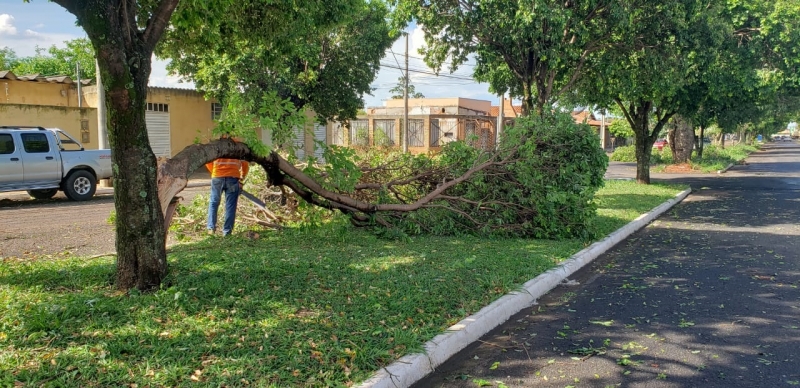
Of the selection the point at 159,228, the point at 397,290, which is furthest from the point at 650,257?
the point at 159,228

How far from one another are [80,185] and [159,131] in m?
10.7

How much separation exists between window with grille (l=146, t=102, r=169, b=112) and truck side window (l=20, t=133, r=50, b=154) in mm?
10889

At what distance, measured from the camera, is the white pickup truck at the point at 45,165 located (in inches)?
527

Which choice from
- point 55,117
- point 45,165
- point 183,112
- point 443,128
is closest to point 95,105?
point 55,117

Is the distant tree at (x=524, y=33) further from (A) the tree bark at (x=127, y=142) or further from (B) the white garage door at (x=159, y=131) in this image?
(B) the white garage door at (x=159, y=131)

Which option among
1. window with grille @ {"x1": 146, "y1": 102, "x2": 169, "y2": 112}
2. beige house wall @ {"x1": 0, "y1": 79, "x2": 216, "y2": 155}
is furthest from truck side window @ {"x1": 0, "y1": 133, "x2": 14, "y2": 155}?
window with grille @ {"x1": 146, "y1": 102, "x2": 169, "y2": 112}

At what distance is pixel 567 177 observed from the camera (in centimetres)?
977

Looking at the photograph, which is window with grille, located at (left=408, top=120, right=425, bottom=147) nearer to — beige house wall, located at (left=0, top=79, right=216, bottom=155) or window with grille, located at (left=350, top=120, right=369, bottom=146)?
window with grille, located at (left=350, top=120, right=369, bottom=146)

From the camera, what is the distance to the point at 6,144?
1341cm

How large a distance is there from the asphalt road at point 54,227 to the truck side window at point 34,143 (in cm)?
134

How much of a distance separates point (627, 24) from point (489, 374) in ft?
35.2

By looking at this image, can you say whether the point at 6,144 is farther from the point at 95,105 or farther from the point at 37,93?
the point at 37,93

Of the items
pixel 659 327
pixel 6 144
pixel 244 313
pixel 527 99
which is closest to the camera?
pixel 244 313

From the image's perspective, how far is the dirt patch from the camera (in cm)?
2938
